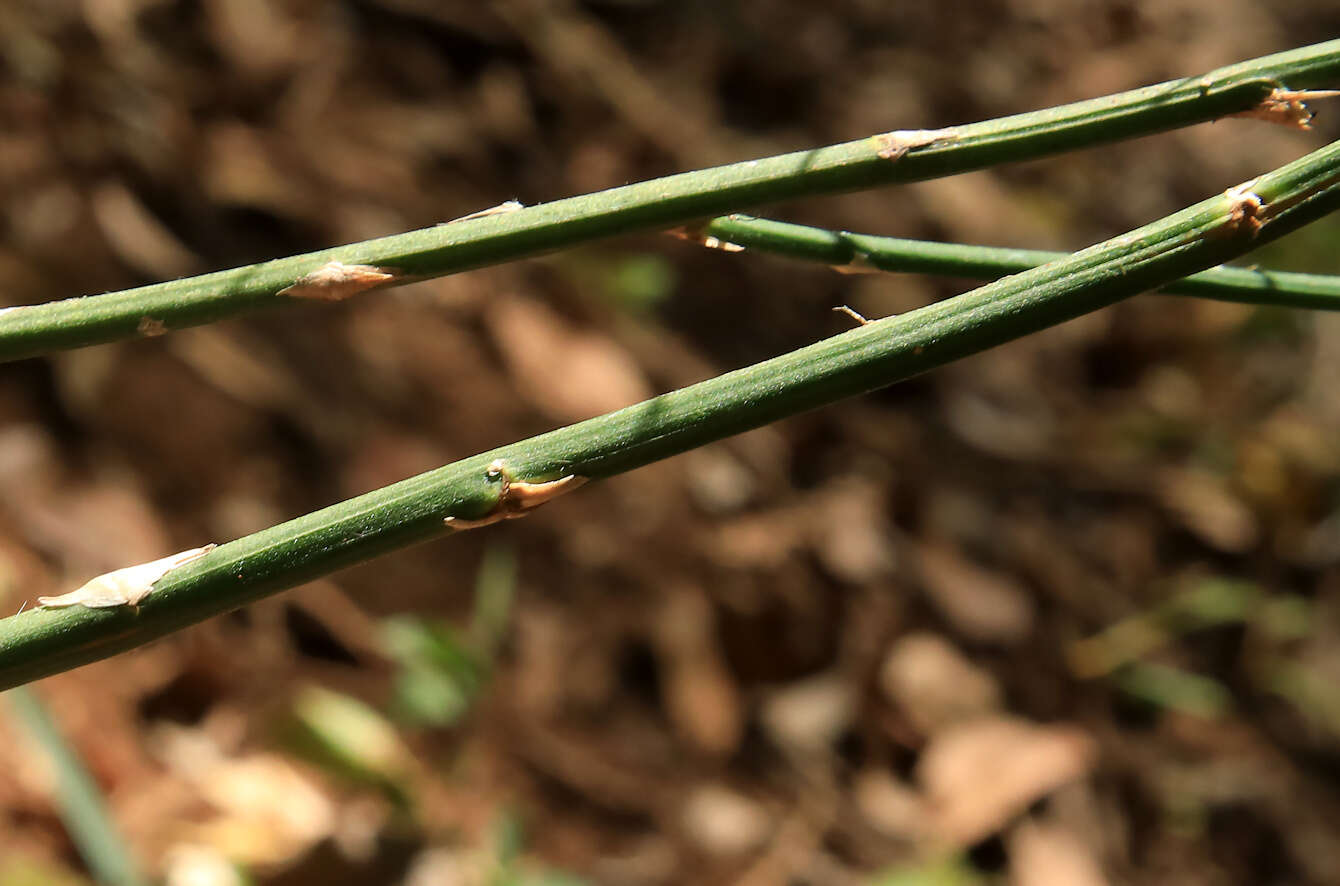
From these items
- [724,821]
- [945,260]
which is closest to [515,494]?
[945,260]

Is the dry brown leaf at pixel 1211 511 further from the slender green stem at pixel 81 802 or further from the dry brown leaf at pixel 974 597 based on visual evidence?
the slender green stem at pixel 81 802

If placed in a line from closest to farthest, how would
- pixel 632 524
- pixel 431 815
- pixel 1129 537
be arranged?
pixel 431 815
pixel 632 524
pixel 1129 537

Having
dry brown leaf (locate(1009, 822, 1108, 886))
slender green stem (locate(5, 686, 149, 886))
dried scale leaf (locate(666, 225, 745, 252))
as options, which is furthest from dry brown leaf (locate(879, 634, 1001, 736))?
dried scale leaf (locate(666, 225, 745, 252))

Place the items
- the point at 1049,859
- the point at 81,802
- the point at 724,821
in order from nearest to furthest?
1. the point at 81,802
2. the point at 724,821
3. the point at 1049,859

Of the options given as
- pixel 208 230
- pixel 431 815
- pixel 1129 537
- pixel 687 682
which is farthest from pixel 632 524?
pixel 1129 537

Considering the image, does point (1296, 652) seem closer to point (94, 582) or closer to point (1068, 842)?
Answer: point (1068, 842)

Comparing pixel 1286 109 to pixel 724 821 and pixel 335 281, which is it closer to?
pixel 335 281
